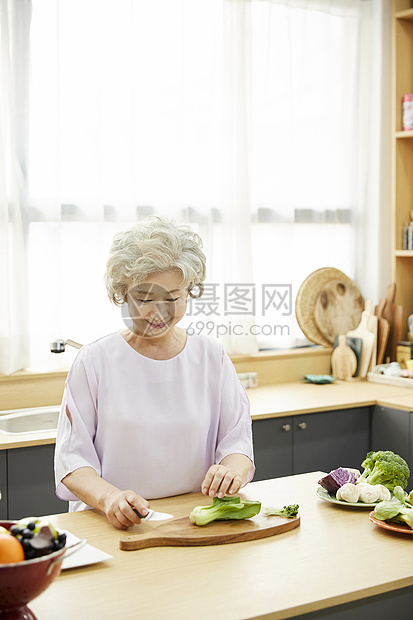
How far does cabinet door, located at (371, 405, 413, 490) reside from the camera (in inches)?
132

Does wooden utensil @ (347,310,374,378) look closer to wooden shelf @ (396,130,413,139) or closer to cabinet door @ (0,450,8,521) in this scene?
wooden shelf @ (396,130,413,139)

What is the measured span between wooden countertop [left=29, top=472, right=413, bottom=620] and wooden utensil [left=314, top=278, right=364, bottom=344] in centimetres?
226

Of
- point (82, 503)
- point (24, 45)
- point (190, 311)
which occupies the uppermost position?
point (24, 45)

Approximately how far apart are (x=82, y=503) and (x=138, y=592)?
62 cm

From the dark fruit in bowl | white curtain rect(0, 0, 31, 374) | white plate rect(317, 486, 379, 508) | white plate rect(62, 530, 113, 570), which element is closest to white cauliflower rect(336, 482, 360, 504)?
white plate rect(317, 486, 379, 508)

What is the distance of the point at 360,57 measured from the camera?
4.16 metres

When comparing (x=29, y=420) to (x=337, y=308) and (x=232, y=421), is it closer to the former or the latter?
(x=232, y=421)

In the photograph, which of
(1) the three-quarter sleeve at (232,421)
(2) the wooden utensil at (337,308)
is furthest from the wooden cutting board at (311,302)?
(1) the three-quarter sleeve at (232,421)

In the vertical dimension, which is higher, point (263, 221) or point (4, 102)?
point (4, 102)

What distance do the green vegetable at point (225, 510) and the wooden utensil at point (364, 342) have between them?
7.55 ft

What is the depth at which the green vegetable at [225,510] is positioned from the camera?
175 centimetres

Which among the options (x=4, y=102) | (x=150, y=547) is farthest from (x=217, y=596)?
(x=4, y=102)

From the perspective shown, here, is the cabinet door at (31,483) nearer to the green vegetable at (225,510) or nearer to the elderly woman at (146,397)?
the elderly woman at (146,397)

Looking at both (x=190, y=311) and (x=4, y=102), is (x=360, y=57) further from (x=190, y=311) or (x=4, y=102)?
(x=4, y=102)
